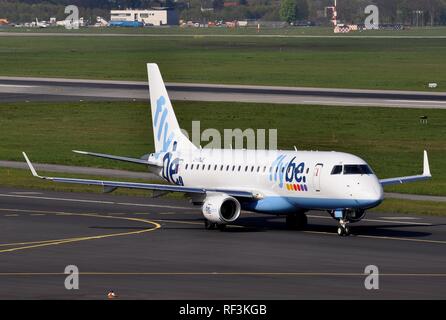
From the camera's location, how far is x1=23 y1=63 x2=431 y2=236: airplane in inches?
2473

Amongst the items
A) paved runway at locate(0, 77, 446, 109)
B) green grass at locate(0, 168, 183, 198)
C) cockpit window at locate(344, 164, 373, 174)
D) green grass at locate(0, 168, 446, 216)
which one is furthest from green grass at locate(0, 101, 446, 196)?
cockpit window at locate(344, 164, 373, 174)

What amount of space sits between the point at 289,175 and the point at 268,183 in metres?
1.55

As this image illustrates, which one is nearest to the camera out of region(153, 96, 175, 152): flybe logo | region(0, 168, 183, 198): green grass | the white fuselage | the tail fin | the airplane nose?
the airplane nose

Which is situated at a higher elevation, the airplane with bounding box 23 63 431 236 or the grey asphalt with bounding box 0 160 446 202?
the airplane with bounding box 23 63 431 236

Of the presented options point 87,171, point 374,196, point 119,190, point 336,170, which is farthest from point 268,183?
point 87,171

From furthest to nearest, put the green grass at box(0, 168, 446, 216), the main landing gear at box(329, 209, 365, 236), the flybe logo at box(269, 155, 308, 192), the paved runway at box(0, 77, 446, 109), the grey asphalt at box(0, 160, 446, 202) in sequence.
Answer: the paved runway at box(0, 77, 446, 109) → the grey asphalt at box(0, 160, 446, 202) → the green grass at box(0, 168, 446, 216) → the flybe logo at box(269, 155, 308, 192) → the main landing gear at box(329, 209, 365, 236)

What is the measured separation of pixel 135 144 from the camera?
11144cm

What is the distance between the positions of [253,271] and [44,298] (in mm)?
10644

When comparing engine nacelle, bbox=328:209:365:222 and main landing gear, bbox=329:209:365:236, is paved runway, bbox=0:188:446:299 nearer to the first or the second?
main landing gear, bbox=329:209:365:236

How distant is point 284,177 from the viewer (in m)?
64.9

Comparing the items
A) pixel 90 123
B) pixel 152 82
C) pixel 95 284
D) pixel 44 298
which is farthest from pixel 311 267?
pixel 90 123

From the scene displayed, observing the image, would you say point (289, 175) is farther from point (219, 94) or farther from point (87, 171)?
point (219, 94)

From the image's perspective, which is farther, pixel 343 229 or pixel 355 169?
pixel 343 229

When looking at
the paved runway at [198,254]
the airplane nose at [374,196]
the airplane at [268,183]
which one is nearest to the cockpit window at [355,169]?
the airplane at [268,183]
